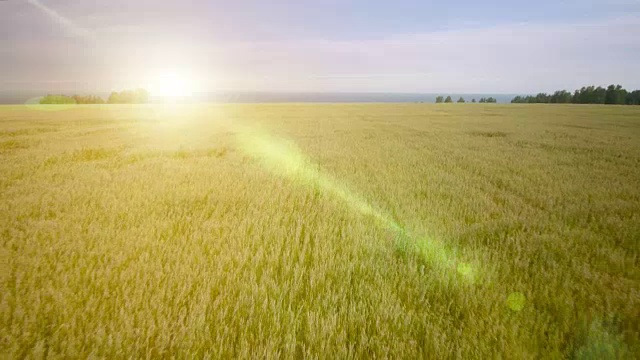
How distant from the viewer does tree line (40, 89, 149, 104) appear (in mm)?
63244

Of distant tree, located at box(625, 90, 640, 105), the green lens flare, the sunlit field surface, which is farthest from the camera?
distant tree, located at box(625, 90, 640, 105)

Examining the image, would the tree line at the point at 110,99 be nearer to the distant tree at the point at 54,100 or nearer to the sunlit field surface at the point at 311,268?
the distant tree at the point at 54,100

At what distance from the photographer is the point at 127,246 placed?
3492 mm

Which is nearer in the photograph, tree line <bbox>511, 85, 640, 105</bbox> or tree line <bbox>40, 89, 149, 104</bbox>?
tree line <bbox>40, 89, 149, 104</bbox>

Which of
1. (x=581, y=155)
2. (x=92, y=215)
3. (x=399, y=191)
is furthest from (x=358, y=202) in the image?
(x=581, y=155)

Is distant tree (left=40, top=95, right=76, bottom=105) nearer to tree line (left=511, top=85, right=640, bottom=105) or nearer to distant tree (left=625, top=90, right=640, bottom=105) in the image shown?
tree line (left=511, top=85, right=640, bottom=105)

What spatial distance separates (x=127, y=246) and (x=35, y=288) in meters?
0.87

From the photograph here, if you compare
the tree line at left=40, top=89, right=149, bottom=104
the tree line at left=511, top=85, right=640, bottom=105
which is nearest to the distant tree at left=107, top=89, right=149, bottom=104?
the tree line at left=40, top=89, right=149, bottom=104

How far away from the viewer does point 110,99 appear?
77.6 meters

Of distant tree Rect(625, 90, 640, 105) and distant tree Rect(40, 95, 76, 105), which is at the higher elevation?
distant tree Rect(625, 90, 640, 105)

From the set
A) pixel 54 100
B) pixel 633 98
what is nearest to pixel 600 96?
pixel 633 98

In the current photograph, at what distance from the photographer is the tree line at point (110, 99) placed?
63244 millimetres

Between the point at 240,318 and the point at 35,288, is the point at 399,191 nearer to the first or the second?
the point at 240,318

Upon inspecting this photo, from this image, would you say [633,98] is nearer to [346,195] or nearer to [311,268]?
[346,195]
